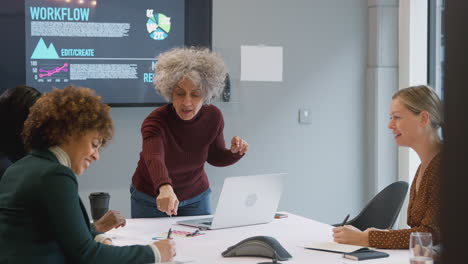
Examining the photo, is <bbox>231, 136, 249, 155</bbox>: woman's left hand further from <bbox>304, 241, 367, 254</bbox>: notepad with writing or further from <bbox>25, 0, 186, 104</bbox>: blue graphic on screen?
<bbox>25, 0, 186, 104</bbox>: blue graphic on screen

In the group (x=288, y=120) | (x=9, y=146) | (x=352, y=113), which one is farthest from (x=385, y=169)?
(x=9, y=146)

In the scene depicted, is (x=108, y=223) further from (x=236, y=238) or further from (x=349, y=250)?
(x=349, y=250)

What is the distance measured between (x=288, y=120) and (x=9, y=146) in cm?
272

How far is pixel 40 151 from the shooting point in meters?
1.84

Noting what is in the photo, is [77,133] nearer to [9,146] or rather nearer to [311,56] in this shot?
[9,146]

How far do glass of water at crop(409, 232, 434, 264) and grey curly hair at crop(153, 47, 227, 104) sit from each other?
156 cm

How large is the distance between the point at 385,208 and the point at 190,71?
1.27m

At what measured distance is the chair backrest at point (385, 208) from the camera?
3.25 metres

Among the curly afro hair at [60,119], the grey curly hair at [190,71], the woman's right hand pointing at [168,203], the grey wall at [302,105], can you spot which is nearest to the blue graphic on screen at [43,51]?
the grey wall at [302,105]

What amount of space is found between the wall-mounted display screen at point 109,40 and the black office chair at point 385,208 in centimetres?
185

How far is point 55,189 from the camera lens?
172 cm

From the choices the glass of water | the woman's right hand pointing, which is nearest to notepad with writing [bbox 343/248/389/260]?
the glass of water

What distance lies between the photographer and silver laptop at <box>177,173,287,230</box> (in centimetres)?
275

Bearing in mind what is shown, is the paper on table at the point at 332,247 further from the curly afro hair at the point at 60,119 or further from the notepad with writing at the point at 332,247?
the curly afro hair at the point at 60,119
